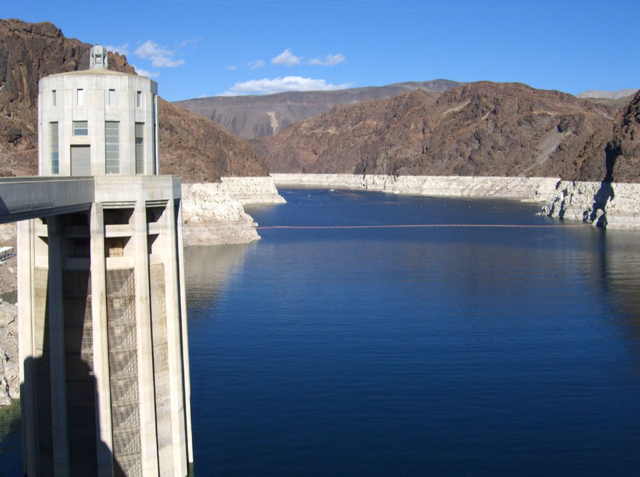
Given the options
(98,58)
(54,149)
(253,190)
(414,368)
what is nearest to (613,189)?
(253,190)

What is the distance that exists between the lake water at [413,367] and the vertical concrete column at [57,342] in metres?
5.92

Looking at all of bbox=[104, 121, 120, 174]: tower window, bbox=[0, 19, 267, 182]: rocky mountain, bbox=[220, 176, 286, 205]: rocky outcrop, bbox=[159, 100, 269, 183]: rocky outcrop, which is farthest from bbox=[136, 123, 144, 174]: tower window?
bbox=[220, 176, 286, 205]: rocky outcrop

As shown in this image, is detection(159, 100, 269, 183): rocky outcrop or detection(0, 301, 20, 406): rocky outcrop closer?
detection(0, 301, 20, 406): rocky outcrop

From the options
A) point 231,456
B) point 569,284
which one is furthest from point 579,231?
point 231,456

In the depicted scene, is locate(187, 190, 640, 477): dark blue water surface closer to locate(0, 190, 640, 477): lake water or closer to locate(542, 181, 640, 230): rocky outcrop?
locate(0, 190, 640, 477): lake water

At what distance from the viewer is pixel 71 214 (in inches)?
751

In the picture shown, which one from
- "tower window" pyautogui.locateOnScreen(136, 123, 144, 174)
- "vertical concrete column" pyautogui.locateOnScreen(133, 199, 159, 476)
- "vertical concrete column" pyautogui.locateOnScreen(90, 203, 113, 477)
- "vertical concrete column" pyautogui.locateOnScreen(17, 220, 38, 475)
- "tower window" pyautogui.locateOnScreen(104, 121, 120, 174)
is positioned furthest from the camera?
"tower window" pyautogui.locateOnScreen(136, 123, 144, 174)

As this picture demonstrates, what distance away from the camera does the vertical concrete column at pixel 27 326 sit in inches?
763

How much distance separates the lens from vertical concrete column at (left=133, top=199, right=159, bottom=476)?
19047 mm

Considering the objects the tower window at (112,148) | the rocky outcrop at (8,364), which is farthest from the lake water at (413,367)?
the tower window at (112,148)

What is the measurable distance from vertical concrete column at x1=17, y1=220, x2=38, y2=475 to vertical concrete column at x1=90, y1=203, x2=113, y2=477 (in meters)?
1.80

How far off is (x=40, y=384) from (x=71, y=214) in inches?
162

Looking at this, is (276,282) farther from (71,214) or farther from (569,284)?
(71,214)

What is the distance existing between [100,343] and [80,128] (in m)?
5.14
